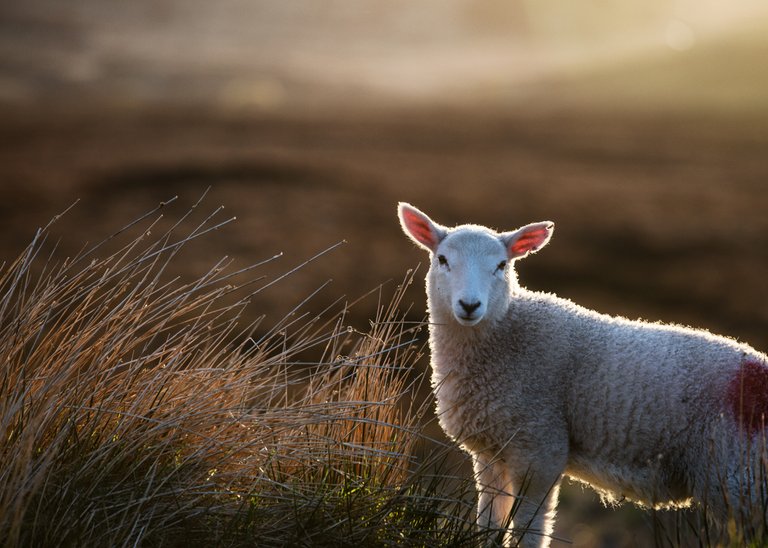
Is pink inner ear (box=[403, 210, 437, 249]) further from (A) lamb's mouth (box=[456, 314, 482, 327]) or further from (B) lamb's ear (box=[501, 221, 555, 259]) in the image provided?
(A) lamb's mouth (box=[456, 314, 482, 327])

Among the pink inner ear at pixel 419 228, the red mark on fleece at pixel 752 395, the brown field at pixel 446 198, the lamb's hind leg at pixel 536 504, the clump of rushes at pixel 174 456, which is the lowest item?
the brown field at pixel 446 198

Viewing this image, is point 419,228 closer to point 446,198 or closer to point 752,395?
point 752,395

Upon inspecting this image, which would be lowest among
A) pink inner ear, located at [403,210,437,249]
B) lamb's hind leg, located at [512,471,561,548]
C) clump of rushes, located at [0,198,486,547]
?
lamb's hind leg, located at [512,471,561,548]

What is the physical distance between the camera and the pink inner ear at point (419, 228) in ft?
18.2

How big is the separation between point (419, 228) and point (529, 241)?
706mm

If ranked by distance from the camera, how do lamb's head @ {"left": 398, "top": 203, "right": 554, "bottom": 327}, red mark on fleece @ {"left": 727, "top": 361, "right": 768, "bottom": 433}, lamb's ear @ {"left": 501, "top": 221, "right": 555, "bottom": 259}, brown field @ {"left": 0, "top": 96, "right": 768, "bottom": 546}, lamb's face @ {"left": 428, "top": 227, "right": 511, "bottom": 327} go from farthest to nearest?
1. brown field @ {"left": 0, "top": 96, "right": 768, "bottom": 546}
2. lamb's ear @ {"left": 501, "top": 221, "right": 555, "bottom": 259}
3. lamb's face @ {"left": 428, "top": 227, "right": 511, "bottom": 327}
4. lamb's head @ {"left": 398, "top": 203, "right": 554, "bottom": 327}
5. red mark on fleece @ {"left": 727, "top": 361, "right": 768, "bottom": 433}

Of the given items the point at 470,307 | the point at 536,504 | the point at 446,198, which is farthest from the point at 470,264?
the point at 446,198

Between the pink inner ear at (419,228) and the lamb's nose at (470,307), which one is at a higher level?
the pink inner ear at (419,228)

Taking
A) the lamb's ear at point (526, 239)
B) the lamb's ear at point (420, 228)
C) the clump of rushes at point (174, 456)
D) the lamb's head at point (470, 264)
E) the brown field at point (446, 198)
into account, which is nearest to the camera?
the clump of rushes at point (174, 456)

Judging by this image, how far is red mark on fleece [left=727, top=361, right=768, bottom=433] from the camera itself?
15.1ft

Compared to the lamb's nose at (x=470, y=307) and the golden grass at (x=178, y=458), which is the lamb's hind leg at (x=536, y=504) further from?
the lamb's nose at (x=470, y=307)

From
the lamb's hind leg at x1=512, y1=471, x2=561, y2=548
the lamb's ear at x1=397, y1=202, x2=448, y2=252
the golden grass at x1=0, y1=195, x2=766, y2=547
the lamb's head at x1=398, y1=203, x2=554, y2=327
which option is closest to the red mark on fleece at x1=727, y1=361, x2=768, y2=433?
the golden grass at x1=0, y1=195, x2=766, y2=547

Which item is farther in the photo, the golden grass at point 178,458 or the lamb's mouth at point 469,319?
the lamb's mouth at point 469,319

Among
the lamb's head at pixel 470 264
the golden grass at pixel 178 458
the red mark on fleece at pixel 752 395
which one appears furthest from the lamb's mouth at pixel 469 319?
the red mark on fleece at pixel 752 395
